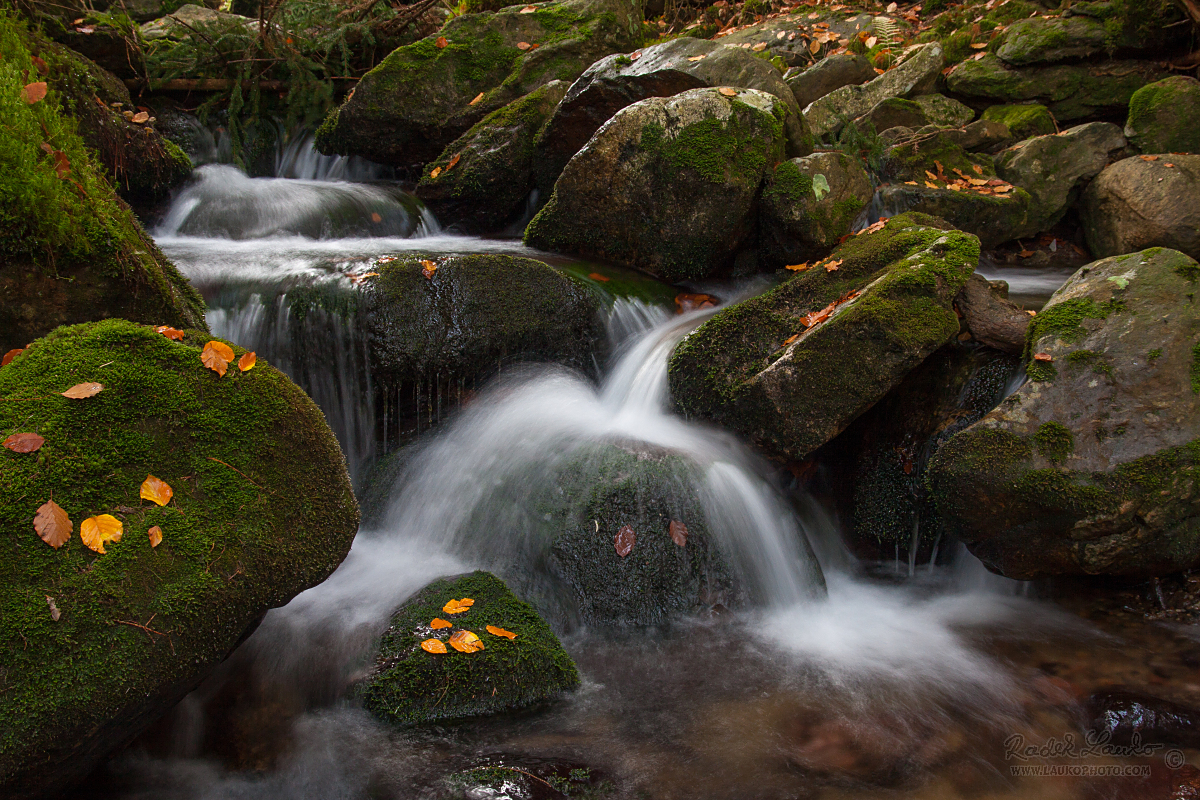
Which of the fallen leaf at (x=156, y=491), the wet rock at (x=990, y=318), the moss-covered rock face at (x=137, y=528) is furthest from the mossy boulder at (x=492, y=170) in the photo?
the fallen leaf at (x=156, y=491)

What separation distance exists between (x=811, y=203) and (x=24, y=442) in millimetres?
5312

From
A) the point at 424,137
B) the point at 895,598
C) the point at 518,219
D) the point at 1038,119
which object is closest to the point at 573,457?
the point at 895,598

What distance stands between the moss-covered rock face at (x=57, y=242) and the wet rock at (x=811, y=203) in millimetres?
4490

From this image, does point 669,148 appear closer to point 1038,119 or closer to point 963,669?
point 963,669

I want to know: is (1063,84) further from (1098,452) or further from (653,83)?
(1098,452)

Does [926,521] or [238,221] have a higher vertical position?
[238,221]

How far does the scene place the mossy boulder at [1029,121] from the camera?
8102 mm

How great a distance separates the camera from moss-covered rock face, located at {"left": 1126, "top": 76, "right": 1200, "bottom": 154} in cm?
717

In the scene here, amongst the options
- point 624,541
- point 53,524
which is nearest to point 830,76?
point 624,541

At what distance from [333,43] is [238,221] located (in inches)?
159

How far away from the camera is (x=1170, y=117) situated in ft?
23.6

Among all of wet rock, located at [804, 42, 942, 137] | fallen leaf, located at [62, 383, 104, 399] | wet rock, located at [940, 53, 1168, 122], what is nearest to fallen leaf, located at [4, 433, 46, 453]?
fallen leaf, located at [62, 383, 104, 399]

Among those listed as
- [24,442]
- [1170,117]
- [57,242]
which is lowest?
[24,442]

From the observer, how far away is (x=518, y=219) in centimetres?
786
